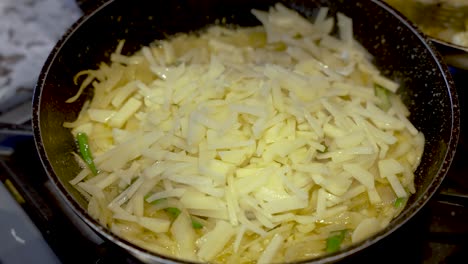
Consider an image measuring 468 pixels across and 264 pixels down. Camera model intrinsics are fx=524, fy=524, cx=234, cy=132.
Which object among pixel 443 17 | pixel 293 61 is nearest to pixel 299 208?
pixel 293 61

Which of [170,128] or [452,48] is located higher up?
[452,48]

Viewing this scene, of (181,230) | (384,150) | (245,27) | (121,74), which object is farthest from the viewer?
(245,27)

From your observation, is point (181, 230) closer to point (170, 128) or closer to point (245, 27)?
point (170, 128)

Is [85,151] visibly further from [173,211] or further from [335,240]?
[335,240]

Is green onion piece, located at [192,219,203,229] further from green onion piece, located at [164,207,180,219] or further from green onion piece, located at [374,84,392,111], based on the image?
green onion piece, located at [374,84,392,111]

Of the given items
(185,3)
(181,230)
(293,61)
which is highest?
(185,3)

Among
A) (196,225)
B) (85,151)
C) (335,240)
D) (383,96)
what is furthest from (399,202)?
(85,151)
